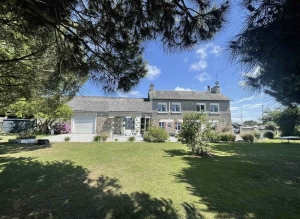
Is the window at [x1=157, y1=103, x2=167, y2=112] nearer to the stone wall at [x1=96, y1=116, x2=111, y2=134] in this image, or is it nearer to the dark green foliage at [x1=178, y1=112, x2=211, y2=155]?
the stone wall at [x1=96, y1=116, x2=111, y2=134]

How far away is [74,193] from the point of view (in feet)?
14.9

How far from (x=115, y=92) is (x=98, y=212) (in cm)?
282

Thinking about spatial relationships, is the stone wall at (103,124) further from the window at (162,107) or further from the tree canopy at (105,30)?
the tree canopy at (105,30)

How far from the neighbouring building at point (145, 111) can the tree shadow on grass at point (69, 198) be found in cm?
1678

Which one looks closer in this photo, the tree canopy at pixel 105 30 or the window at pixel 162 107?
the tree canopy at pixel 105 30

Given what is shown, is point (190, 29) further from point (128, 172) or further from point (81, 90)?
point (128, 172)

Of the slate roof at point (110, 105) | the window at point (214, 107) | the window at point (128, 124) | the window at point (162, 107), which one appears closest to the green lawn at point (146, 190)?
the window at point (128, 124)

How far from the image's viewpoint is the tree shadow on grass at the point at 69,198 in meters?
3.58

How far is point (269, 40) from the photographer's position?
1959 mm

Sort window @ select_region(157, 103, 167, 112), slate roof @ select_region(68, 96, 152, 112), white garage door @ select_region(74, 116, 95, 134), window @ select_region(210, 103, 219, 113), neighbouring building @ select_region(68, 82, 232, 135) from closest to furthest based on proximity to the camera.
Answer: white garage door @ select_region(74, 116, 95, 134)
neighbouring building @ select_region(68, 82, 232, 135)
slate roof @ select_region(68, 96, 152, 112)
window @ select_region(157, 103, 167, 112)
window @ select_region(210, 103, 219, 113)

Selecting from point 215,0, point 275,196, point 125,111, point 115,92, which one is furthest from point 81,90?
point 125,111

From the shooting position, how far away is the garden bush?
21.2m

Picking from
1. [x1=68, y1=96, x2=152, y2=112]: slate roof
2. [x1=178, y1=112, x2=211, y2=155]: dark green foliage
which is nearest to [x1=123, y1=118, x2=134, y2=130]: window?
[x1=68, y1=96, x2=152, y2=112]: slate roof

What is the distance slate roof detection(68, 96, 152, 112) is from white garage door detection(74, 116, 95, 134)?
1.19m
